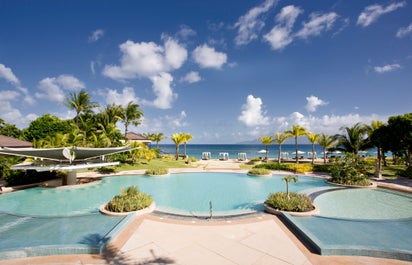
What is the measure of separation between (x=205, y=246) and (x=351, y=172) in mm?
15176

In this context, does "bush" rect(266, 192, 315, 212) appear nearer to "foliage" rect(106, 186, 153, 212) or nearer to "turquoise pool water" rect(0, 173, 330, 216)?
"turquoise pool water" rect(0, 173, 330, 216)

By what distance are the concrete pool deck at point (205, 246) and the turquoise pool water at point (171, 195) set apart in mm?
2313

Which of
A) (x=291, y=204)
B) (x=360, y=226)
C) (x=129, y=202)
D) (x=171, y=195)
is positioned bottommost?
(x=171, y=195)

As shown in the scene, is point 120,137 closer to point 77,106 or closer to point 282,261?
point 77,106

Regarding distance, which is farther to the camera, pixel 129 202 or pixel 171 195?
pixel 171 195

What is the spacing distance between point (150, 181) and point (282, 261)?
48.5 ft

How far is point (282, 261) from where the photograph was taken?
218 inches

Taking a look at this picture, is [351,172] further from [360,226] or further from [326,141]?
[326,141]

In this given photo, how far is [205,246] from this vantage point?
20.9 ft

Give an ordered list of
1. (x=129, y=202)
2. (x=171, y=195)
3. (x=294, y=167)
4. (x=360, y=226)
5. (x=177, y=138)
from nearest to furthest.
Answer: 1. (x=360, y=226)
2. (x=129, y=202)
3. (x=171, y=195)
4. (x=294, y=167)
5. (x=177, y=138)

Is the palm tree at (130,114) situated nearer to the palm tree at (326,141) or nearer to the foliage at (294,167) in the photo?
the foliage at (294,167)

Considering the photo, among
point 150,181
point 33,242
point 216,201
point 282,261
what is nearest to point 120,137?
point 150,181

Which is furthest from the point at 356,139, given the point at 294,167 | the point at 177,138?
the point at 177,138

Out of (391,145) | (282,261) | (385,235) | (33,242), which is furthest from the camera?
(391,145)
